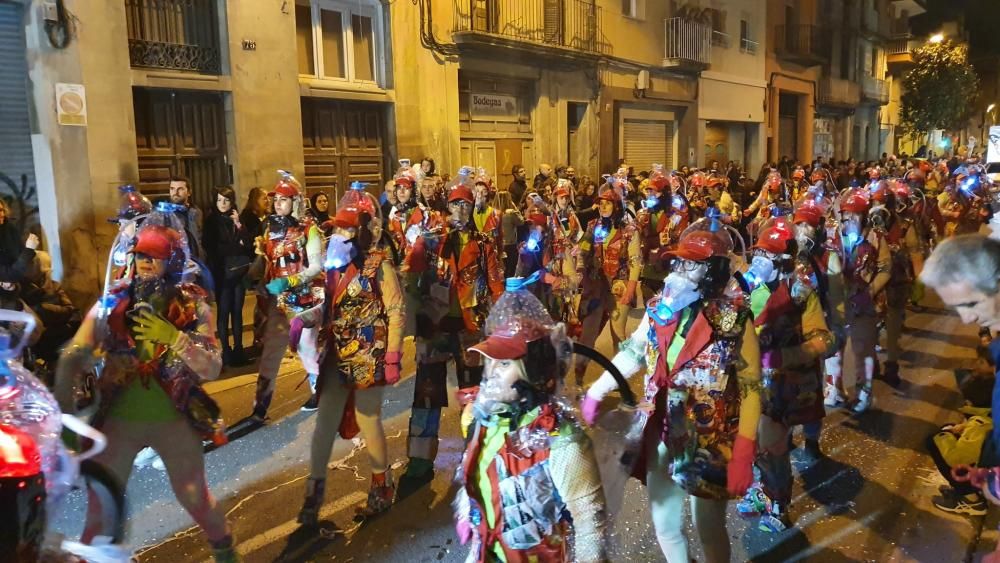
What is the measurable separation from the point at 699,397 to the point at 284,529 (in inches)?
102

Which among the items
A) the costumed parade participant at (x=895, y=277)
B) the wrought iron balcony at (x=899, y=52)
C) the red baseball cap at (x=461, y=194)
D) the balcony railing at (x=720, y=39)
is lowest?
the costumed parade participant at (x=895, y=277)

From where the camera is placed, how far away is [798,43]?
2831 centimetres

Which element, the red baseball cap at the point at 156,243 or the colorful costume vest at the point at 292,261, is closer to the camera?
the red baseball cap at the point at 156,243

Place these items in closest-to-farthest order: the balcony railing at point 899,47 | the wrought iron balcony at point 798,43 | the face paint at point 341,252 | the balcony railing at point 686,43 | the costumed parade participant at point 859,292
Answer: the face paint at point 341,252 → the costumed parade participant at point 859,292 → the balcony railing at point 686,43 → the wrought iron balcony at point 798,43 → the balcony railing at point 899,47

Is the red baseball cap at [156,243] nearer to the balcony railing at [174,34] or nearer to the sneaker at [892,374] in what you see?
the sneaker at [892,374]

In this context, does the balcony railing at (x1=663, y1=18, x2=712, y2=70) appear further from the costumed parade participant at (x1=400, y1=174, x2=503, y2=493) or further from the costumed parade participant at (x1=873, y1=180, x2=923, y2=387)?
the costumed parade participant at (x1=400, y1=174, x2=503, y2=493)

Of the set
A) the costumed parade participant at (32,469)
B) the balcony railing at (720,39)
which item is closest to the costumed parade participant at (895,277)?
the costumed parade participant at (32,469)

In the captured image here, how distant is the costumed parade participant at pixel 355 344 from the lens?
14.1 ft

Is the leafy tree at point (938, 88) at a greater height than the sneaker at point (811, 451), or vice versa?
the leafy tree at point (938, 88)

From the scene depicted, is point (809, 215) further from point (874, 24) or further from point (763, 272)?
point (874, 24)

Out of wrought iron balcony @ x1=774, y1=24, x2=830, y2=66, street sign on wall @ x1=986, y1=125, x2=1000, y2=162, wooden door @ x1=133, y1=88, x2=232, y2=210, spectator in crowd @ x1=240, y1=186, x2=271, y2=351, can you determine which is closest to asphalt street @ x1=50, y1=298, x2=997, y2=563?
spectator in crowd @ x1=240, y1=186, x2=271, y2=351

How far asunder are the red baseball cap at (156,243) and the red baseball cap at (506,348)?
1815mm

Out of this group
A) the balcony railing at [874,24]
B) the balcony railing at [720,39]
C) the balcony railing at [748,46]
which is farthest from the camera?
the balcony railing at [874,24]

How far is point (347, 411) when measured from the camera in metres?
4.42
